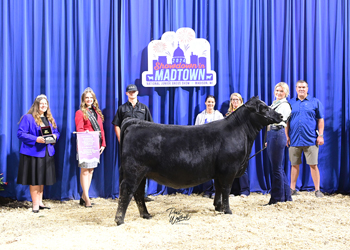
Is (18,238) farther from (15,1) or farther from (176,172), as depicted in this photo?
(15,1)

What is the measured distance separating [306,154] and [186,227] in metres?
2.53

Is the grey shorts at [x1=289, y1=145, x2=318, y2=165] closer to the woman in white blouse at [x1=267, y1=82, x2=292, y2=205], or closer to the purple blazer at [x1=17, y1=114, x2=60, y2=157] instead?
the woman in white blouse at [x1=267, y1=82, x2=292, y2=205]

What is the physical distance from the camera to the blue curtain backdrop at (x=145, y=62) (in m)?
4.54

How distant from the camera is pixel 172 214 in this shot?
11.1 ft

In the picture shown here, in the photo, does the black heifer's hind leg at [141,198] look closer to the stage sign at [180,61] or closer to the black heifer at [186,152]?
the black heifer at [186,152]

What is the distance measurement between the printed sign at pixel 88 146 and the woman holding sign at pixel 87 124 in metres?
0.07

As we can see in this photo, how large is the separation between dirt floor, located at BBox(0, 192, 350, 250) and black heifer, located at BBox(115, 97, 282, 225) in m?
0.29

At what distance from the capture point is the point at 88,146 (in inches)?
160

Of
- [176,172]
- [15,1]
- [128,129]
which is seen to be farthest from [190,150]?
[15,1]

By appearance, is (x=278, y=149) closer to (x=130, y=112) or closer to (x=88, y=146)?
(x=130, y=112)

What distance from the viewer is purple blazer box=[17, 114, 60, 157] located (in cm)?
380

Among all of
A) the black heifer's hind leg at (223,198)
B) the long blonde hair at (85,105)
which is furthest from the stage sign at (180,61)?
the black heifer's hind leg at (223,198)

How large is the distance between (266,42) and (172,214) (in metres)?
3.16

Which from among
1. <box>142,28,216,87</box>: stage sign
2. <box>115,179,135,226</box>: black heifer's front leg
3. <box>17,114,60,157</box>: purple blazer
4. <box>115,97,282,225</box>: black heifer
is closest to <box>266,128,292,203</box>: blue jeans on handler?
<box>115,97,282,225</box>: black heifer
